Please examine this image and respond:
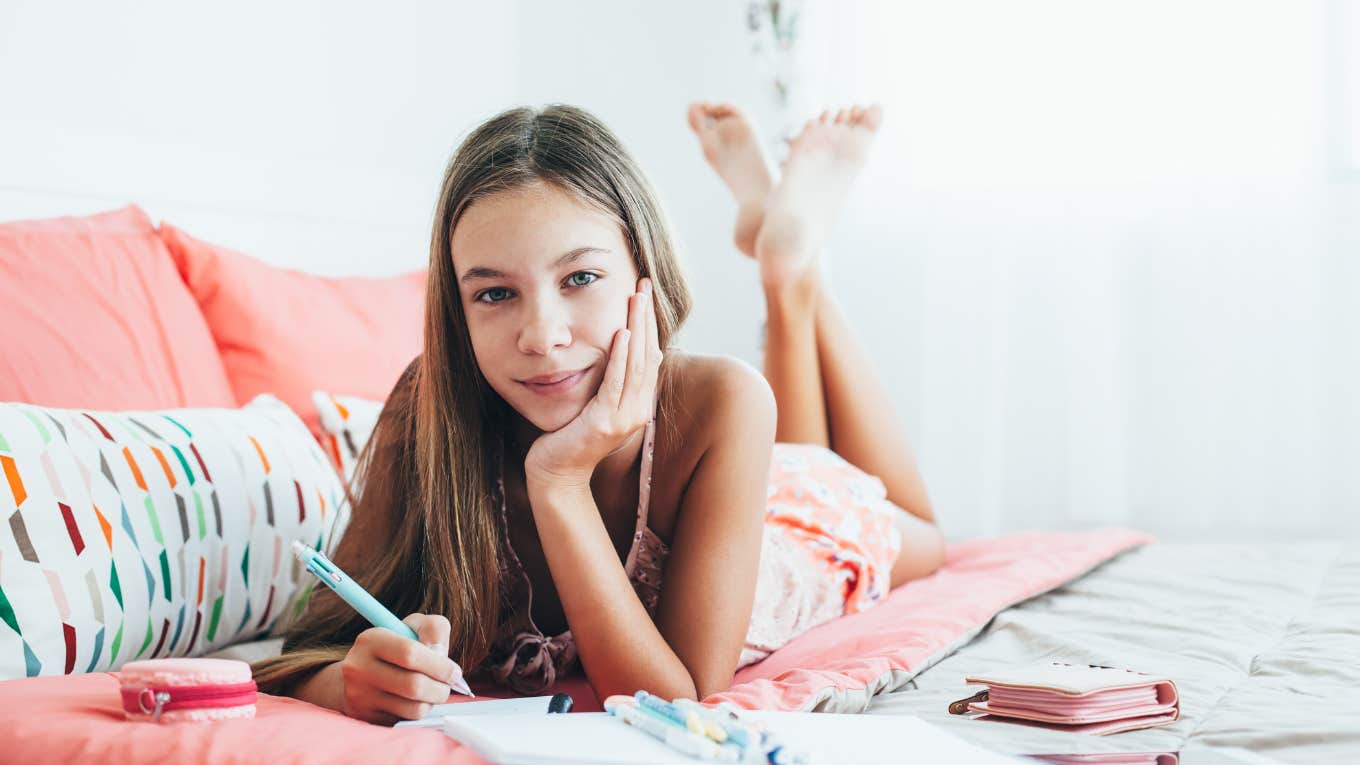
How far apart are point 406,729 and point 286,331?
0.99 m

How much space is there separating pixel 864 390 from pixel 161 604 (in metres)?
1.12

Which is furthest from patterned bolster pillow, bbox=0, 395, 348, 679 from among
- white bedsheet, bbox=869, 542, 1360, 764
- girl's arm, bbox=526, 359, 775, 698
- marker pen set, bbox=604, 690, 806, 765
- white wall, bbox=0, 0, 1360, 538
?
white wall, bbox=0, 0, 1360, 538

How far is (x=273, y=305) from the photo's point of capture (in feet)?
5.57

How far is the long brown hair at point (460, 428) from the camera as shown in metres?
1.10

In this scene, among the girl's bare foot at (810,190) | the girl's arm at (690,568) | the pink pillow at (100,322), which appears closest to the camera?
the girl's arm at (690,568)

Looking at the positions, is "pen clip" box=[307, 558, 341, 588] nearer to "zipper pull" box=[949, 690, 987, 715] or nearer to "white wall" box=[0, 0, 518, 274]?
"zipper pull" box=[949, 690, 987, 715]

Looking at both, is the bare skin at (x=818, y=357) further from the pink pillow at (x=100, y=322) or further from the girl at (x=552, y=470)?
the pink pillow at (x=100, y=322)

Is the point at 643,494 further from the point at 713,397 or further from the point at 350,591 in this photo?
the point at 350,591

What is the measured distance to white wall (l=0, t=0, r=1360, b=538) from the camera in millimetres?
2262

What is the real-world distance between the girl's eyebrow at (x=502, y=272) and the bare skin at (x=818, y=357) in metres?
0.75

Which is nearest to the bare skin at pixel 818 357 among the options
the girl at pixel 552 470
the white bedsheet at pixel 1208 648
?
the white bedsheet at pixel 1208 648

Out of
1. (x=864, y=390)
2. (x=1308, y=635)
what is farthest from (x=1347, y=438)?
(x=1308, y=635)

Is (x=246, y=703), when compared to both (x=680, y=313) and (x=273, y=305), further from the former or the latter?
(x=273, y=305)

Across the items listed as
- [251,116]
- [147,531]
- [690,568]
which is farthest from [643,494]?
[251,116]
